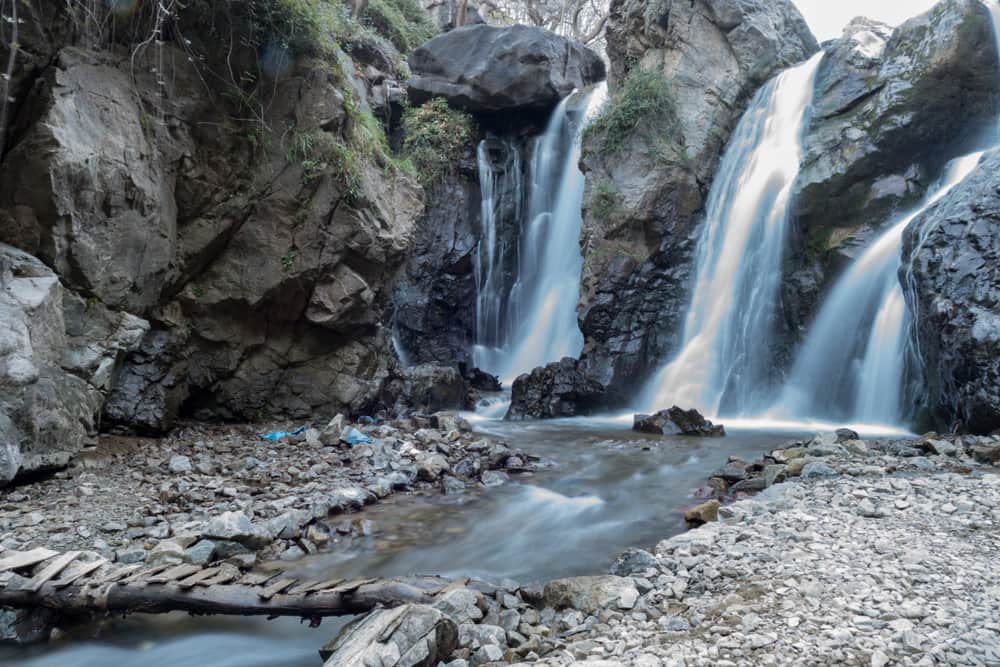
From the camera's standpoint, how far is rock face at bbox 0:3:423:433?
237 inches

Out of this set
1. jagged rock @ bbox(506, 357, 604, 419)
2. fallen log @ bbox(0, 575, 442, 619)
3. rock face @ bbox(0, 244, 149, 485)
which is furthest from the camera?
jagged rock @ bbox(506, 357, 604, 419)

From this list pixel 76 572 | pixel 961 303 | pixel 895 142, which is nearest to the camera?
pixel 76 572

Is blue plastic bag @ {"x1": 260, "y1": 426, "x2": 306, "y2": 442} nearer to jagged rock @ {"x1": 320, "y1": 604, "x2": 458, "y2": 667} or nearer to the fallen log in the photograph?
the fallen log

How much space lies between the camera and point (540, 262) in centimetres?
1541

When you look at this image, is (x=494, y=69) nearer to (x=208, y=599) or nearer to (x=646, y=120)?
(x=646, y=120)

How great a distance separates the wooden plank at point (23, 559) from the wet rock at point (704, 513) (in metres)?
4.46

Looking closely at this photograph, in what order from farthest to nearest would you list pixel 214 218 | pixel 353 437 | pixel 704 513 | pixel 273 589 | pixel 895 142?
1. pixel 895 142
2. pixel 214 218
3. pixel 353 437
4. pixel 704 513
5. pixel 273 589

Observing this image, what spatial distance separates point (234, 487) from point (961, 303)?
8.07 m

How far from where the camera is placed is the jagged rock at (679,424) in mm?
9086

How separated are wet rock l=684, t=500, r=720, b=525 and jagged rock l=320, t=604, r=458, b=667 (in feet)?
9.20

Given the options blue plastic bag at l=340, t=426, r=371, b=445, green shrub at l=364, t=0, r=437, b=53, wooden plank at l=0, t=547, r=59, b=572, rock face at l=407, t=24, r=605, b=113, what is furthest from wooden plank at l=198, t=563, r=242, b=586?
green shrub at l=364, t=0, r=437, b=53

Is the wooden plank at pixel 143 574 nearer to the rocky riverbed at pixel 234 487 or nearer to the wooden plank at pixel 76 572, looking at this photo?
the wooden plank at pixel 76 572

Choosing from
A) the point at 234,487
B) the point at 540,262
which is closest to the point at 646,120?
the point at 540,262

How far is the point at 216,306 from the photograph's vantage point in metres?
8.36
